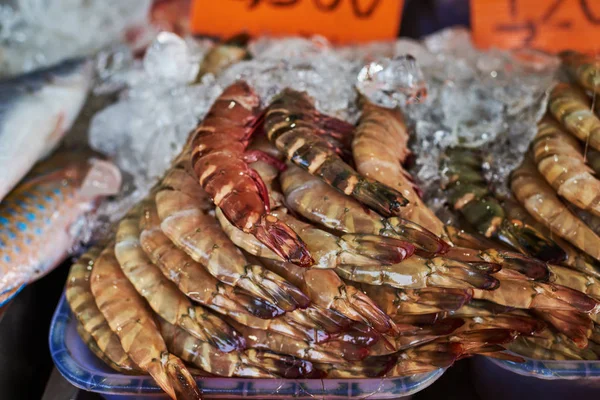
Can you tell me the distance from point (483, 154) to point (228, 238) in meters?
0.67

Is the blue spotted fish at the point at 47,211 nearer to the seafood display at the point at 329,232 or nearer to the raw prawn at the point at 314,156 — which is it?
the seafood display at the point at 329,232

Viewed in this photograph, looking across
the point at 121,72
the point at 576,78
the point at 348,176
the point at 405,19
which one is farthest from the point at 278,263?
the point at 405,19

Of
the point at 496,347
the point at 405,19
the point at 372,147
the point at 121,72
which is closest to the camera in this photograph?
the point at 496,347

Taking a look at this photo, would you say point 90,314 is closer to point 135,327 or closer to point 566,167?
point 135,327

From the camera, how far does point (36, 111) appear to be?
1.51m

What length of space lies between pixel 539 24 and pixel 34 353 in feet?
5.80

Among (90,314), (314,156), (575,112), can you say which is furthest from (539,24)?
(90,314)

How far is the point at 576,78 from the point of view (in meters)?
1.32

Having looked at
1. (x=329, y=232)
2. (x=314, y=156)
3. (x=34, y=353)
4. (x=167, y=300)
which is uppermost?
(x=314, y=156)

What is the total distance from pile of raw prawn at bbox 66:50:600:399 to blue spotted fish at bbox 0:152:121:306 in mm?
183

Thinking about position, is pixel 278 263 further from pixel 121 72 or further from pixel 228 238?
pixel 121 72

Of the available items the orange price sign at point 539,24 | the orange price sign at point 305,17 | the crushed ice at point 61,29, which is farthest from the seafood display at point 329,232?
the crushed ice at point 61,29

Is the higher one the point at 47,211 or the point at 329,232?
the point at 329,232

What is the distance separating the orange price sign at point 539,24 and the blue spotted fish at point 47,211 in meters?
1.28
